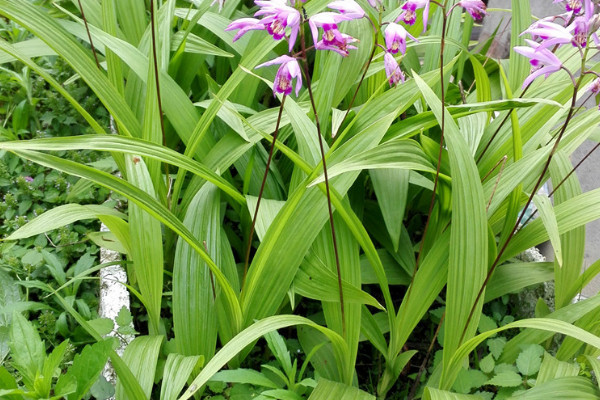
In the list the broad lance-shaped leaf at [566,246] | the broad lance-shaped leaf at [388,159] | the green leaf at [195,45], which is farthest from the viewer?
the green leaf at [195,45]

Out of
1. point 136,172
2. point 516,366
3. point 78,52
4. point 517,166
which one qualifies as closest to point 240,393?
point 136,172

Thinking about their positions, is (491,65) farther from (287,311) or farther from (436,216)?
(287,311)

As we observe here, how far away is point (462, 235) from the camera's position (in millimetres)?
1407

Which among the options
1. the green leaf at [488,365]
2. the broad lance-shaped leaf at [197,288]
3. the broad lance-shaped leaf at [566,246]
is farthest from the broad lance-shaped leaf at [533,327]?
the broad lance-shaped leaf at [197,288]

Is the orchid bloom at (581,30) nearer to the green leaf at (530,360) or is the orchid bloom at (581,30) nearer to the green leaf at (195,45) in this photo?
the green leaf at (530,360)

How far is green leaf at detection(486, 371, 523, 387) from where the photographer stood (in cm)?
146

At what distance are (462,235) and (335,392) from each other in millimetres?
500

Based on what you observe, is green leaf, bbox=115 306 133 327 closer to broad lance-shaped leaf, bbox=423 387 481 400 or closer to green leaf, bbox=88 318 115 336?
green leaf, bbox=88 318 115 336

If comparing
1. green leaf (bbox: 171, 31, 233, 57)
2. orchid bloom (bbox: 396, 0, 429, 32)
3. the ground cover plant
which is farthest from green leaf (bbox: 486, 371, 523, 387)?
green leaf (bbox: 171, 31, 233, 57)

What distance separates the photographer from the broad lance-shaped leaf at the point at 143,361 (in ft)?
4.62

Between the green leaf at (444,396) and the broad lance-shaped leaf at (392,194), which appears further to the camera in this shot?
the broad lance-shaped leaf at (392,194)

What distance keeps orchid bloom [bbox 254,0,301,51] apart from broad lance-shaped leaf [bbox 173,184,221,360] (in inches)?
26.8

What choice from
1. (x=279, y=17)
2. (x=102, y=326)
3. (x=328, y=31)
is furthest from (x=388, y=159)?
(x=102, y=326)

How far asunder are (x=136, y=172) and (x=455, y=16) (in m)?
1.38
